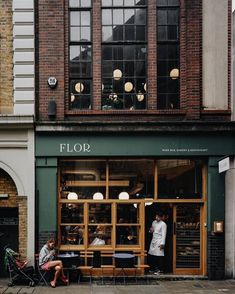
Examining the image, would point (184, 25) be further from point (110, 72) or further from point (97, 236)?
point (97, 236)

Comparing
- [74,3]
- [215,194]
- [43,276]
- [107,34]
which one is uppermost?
[74,3]

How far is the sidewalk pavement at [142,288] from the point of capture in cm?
1338

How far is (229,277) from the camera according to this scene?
15.0 m

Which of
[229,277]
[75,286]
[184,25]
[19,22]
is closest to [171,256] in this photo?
[229,277]

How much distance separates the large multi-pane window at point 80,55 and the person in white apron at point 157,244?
Result: 4365 mm

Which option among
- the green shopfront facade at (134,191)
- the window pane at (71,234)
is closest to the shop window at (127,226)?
the green shopfront facade at (134,191)

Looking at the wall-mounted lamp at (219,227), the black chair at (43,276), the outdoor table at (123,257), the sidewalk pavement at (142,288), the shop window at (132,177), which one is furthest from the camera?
the shop window at (132,177)

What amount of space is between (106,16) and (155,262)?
8.07m

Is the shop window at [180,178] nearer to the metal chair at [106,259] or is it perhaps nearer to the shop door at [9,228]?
the metal chair at [106,259]

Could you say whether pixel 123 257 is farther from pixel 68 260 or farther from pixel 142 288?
pixel 68 260

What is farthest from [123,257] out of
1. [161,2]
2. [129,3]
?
[161,2]

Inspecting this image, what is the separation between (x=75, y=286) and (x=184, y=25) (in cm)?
873

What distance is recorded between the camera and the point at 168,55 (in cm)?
1562

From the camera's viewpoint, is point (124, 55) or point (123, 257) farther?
point (124, 55)
